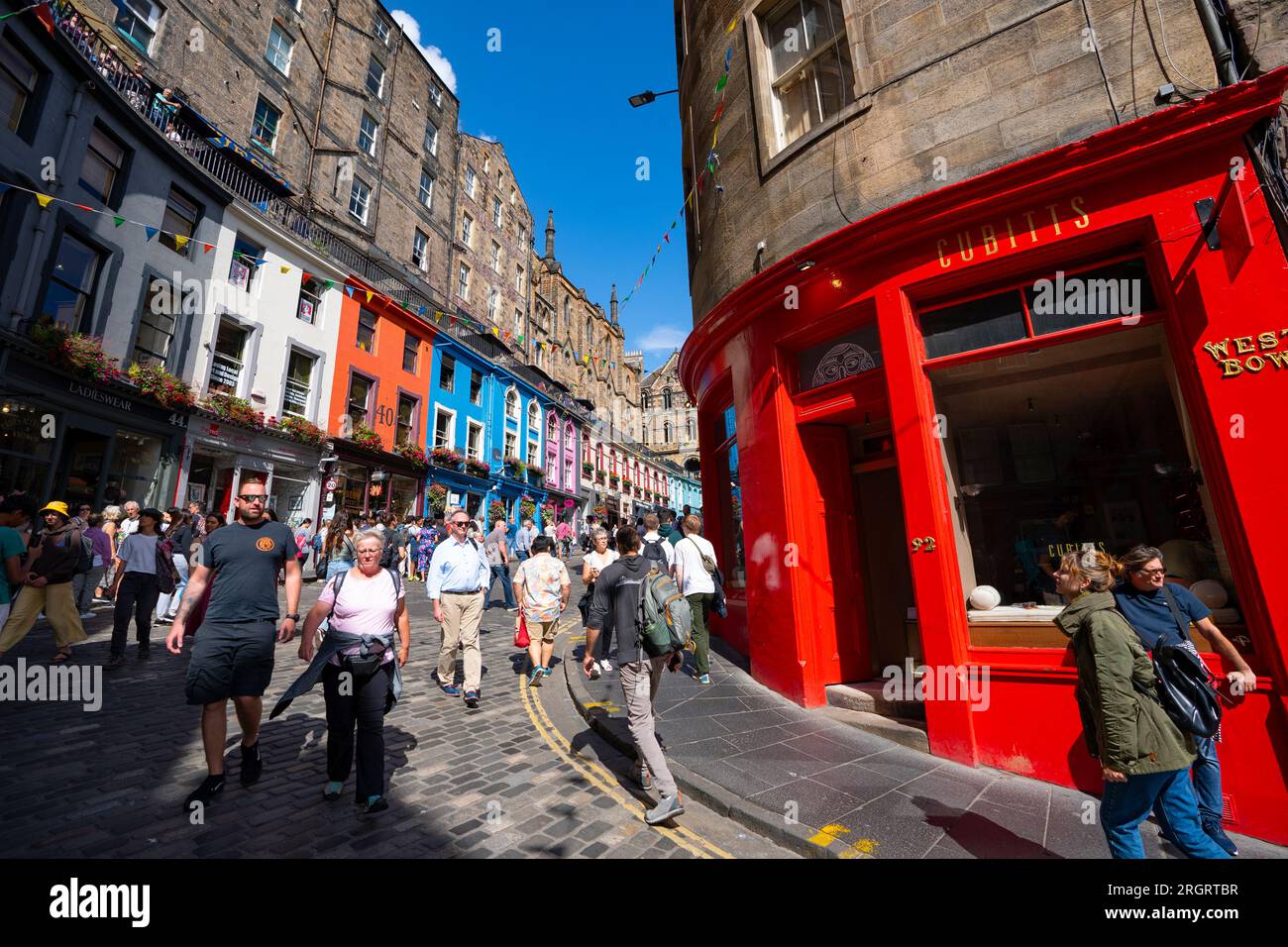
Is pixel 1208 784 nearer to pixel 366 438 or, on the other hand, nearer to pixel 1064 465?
pixel 1064 465

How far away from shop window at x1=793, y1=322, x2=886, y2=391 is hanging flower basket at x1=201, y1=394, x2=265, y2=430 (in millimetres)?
15539

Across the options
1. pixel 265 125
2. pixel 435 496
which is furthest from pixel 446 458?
pixel 265 125

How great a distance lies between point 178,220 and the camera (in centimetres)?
1461

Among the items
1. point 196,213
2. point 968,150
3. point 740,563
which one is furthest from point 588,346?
point 968,150

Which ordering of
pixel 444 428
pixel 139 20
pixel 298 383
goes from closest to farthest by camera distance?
1. pixel 139 20
2. pixel 298 383
3. pixel 444 428

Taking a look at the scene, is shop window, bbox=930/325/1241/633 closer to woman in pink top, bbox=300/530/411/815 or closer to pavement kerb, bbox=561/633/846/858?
pavement kerb, bbox=561/633/846/858

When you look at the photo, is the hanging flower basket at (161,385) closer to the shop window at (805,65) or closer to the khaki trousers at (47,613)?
the khaki trousers at (47,613)

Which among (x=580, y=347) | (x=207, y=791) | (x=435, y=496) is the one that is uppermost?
(x=580, y=347)

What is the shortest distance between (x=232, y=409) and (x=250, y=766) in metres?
14.4

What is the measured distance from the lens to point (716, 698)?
6305 mm

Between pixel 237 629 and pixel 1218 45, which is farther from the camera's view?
pixel 1218 45

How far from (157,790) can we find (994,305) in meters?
7.97

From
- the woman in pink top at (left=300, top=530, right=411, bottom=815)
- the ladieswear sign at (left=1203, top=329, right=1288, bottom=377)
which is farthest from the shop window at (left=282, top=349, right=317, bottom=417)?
the ladieswear sign at (left=1203, top=329, right=1288, bottom=377)
